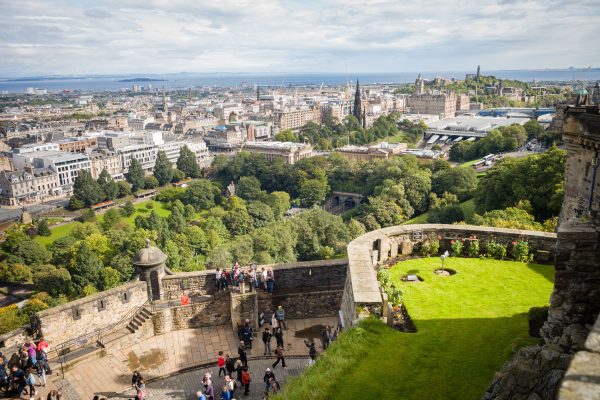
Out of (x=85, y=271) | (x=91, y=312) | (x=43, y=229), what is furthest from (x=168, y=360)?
(x=43, y=229)

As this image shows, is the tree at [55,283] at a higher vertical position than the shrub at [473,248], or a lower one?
lower

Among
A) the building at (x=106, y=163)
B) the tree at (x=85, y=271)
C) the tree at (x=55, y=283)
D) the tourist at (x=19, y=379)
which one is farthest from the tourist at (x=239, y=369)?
the building at (x=106, y=163)

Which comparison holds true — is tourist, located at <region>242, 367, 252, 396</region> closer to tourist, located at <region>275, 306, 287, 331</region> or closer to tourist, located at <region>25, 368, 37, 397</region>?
tourist, located at <region>275, 306, 287, 331</region>

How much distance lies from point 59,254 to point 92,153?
7120 centimetres

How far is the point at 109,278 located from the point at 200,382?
40.6 meters

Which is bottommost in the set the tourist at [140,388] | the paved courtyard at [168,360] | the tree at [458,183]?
the tree at [458,183]

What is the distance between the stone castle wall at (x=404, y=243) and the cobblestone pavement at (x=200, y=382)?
2.34 metres

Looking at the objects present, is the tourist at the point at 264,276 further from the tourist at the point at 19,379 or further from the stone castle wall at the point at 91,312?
the tourist at the point at 19,379

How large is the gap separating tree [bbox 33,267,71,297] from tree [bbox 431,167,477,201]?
4662 centimetres

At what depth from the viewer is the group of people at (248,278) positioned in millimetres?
14914

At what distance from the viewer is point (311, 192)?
306 feet

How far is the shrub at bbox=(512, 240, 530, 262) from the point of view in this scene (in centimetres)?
1184

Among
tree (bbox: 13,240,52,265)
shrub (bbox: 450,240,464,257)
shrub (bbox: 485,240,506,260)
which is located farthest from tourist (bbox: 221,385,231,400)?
tree (bbox: 13,240,52,265)

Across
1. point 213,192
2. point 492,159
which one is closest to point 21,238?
point 213,192
